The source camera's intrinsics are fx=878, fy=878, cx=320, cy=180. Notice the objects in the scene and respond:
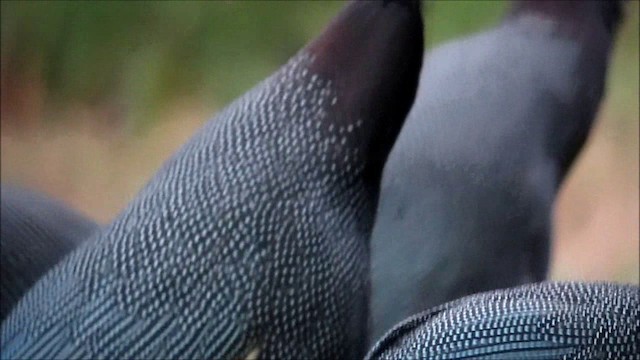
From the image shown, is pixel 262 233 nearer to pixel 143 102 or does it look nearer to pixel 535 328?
pixel 535 328

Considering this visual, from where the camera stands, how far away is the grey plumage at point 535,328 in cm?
17

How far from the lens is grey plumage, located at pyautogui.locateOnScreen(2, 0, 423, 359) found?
0.24 meters

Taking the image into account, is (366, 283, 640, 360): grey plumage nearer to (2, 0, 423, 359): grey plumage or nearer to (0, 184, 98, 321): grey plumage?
(2, 0, 423, 359): grey plumage

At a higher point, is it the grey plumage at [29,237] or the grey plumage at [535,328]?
the grey plumage at [29,237]

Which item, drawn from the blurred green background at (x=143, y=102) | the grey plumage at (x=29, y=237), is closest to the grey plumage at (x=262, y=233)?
the grey plumage at (x=29, y=237)

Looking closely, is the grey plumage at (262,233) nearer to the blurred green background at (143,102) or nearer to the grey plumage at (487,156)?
the grey plumage at (487,156)

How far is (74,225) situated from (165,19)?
0.63 ft

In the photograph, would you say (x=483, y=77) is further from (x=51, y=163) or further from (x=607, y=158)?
(x=51, y=163)

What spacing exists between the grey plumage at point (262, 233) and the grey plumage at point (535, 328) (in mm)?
61

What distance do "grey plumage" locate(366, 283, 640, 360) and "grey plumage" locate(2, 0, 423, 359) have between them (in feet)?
0.20

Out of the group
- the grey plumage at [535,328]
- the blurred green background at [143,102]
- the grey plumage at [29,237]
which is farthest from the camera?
the blurred green background at [143,102]

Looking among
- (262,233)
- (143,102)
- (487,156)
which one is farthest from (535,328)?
(143,102)

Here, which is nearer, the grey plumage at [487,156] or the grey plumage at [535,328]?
the grey plumage at [535,328]

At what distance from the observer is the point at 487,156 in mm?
382
